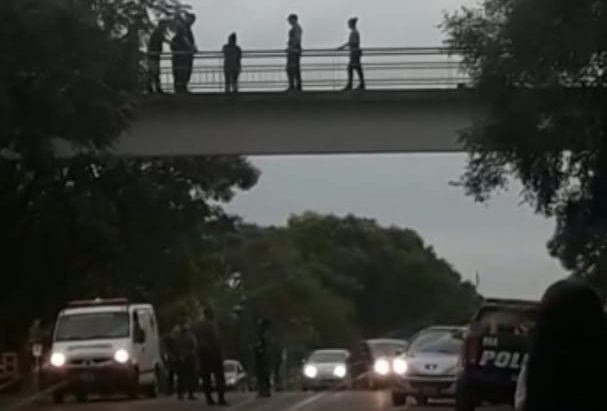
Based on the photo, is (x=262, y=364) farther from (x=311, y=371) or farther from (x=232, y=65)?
(x=311, y=371)

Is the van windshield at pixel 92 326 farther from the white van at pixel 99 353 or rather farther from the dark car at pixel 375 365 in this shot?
the dark car at pixel 375 365

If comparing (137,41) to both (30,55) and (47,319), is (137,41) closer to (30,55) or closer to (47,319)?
(30,55)

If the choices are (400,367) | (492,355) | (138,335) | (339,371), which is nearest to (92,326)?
(138,335)

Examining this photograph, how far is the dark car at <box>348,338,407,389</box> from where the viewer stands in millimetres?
45406

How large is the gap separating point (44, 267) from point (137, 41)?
15.6 meters

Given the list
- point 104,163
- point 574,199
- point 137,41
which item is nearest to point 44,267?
point 104,163

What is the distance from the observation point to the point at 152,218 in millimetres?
51625

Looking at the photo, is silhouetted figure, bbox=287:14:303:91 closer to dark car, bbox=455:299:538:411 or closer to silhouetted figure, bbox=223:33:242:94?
silhouetted figure, bbox=223:33:242:94

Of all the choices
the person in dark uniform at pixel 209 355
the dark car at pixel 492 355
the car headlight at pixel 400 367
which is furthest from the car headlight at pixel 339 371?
the dark car at pixel 492 355

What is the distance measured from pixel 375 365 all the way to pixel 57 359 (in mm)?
11477

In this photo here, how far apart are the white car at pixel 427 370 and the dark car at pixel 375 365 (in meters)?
5.85

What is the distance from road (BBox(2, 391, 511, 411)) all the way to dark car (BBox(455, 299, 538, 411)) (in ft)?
23.4

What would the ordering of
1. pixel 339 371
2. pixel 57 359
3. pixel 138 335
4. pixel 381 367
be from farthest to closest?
pixel 339 371
pixel 381 367
pixel 138 335
pixel 57 359

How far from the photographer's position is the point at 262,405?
1319 inches
